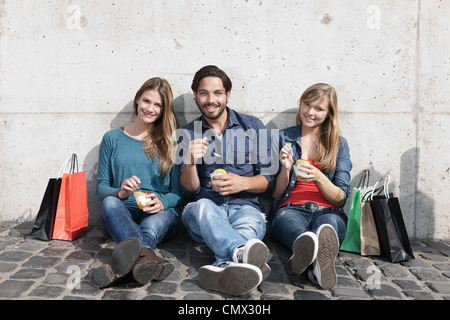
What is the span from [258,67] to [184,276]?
230cm

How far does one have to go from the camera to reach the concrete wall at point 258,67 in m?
3.98

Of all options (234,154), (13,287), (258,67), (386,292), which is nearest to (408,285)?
(386,292)

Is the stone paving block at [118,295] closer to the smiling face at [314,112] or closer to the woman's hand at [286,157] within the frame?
the woman's hand at [286,157]

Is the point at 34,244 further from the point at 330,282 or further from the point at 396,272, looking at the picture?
the point at 396,272

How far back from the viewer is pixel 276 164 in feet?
12.1

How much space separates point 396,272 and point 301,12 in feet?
8.79

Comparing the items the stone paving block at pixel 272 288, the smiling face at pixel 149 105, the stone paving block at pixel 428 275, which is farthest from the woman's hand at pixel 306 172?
the smiling face at pixel 149 105

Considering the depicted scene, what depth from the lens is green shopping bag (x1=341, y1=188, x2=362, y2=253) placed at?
11.5ft

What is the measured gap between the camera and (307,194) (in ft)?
11.5

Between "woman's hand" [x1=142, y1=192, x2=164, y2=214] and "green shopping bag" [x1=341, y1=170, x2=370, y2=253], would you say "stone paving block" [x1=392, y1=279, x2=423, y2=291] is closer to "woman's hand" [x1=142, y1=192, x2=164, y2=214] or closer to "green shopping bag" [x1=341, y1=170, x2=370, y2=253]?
"green shopping bag" [x1=341, y1=170, x2=370, y2=253]

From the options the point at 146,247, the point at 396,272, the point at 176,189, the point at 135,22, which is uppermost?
the point at 135,22

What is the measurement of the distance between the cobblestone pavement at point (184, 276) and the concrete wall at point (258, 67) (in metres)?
0.99

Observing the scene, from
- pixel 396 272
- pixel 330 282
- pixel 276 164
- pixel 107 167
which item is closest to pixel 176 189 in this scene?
pixel 107 167

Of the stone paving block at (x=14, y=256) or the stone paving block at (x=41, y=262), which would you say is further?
the stone paving block at (x=14, y=256)
